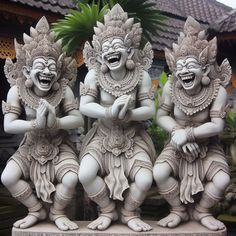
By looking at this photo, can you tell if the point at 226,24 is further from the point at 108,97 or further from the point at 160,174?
the point at 160,174

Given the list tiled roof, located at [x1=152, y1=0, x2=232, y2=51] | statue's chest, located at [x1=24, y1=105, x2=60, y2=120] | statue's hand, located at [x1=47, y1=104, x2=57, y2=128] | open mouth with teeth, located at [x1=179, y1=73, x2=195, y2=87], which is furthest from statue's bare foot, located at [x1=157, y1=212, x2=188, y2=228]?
tiled roof, located at [x1=152, y1=0, x2=232, y2=51]

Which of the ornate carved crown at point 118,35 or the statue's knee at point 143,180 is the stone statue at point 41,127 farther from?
the statue's knee at point 143,180

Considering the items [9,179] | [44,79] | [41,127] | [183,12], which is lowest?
[9,179]

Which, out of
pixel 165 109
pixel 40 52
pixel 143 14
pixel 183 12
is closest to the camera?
pixel 40 52

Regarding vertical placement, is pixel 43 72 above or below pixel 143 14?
below

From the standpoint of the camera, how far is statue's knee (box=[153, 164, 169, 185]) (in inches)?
117

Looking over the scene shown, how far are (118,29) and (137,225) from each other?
1526 mm

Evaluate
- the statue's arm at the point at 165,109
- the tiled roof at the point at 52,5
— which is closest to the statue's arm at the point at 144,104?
the statue's arm at the point at 165,109

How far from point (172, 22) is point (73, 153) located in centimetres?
744

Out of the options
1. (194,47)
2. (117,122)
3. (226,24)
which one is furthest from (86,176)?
(226,24)

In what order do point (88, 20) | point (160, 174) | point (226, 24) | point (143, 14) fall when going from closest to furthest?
point (160, 174) < point (88, 20) < point (143, 14) < point (226, 24)

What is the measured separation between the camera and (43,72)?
3037 mm

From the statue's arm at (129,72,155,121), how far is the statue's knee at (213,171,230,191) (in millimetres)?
688

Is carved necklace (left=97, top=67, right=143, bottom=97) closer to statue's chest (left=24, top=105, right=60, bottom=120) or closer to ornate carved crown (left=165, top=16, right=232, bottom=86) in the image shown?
ornate carved crown (left=165, top=16, right=232, bottom=86)
